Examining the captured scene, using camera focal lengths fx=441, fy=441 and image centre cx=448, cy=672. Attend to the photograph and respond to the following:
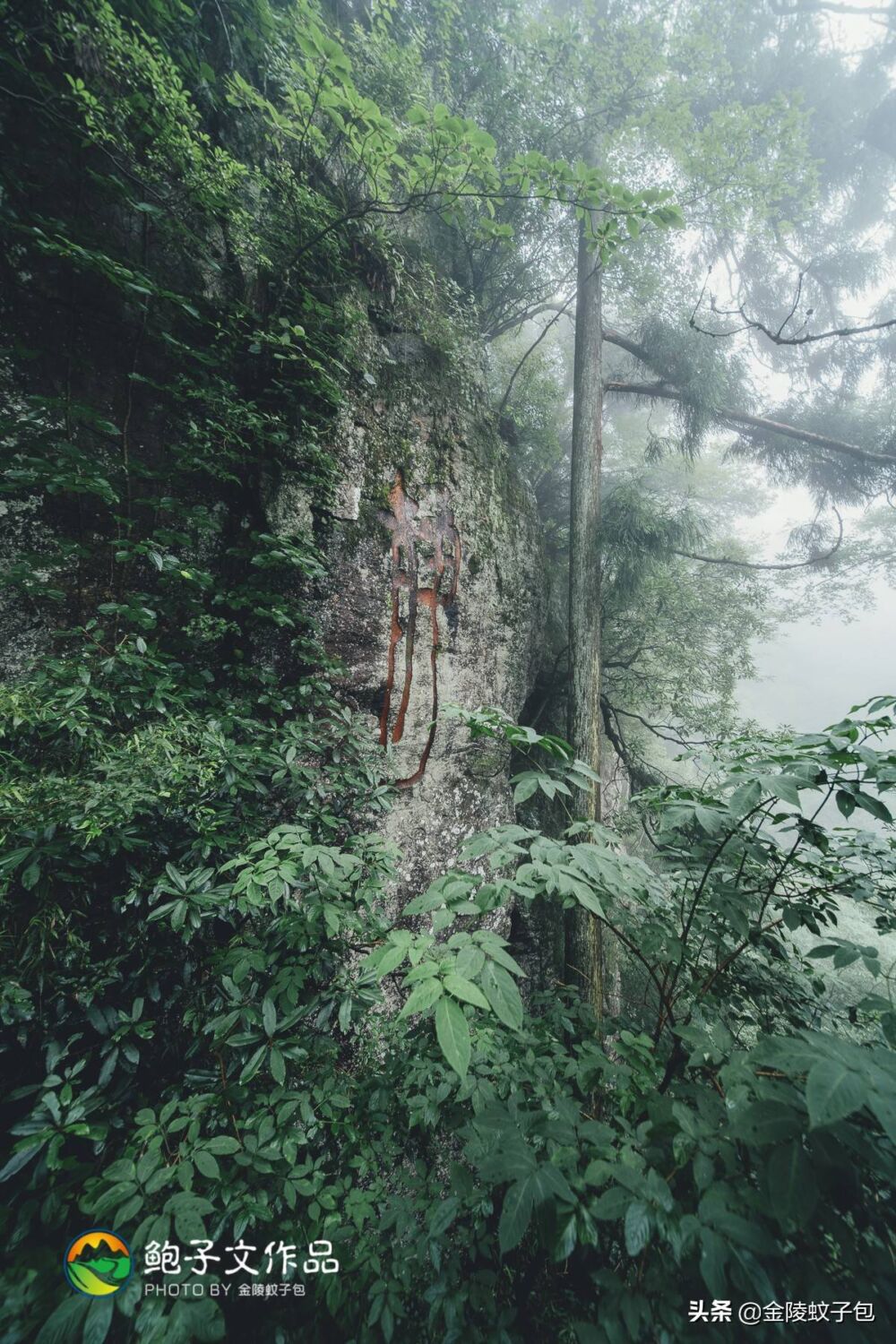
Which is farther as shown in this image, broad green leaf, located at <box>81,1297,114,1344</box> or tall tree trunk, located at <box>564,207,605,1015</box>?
tall tree trunk, located at <box>564,207,605,1015</box>

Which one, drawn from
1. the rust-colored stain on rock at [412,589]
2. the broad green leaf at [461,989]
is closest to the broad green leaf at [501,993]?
the broad green leaf at [461,989]

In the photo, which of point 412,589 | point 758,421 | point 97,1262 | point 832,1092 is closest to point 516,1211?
point 832,1092

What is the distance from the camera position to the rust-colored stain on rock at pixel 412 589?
10.8ft

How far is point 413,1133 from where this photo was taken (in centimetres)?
172

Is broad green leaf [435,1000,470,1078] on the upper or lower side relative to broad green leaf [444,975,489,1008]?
lower

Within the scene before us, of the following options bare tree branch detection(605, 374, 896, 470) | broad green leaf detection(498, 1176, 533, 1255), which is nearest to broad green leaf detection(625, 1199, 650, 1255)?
broad green leaf detection(498, 1176, 533, 1255)

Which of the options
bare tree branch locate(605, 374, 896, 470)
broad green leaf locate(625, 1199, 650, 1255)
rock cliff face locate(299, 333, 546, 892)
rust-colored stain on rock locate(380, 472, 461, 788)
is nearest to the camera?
broad green leaf locate(625, 1199, 650, 1255)

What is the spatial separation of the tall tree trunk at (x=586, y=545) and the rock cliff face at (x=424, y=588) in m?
0.78

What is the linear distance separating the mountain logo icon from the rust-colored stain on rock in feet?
7.59

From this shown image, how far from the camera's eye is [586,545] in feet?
16.5

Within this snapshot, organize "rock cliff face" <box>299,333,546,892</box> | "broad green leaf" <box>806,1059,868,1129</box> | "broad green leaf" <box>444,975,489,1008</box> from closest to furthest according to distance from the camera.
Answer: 1. "broad green leaf" <box>806,1059,868,1129</box>
2. "broad green leaf" <box>444,975,489,1008</box>
3. "rock cliff face" <box>299,333,546,892</box>

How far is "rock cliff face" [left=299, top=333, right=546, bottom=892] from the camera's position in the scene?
3.12m

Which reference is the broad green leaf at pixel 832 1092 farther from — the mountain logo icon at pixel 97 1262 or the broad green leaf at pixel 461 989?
the mountain logo icon at pixel 97 1262

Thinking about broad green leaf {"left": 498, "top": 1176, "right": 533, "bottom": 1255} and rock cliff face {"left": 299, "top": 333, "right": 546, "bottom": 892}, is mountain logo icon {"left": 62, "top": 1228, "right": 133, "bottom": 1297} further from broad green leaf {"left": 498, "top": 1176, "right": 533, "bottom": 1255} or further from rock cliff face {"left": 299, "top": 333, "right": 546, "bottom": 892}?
rock cliff face {"left": 299, "top": 333, "right": 546, "bottom": 892}
